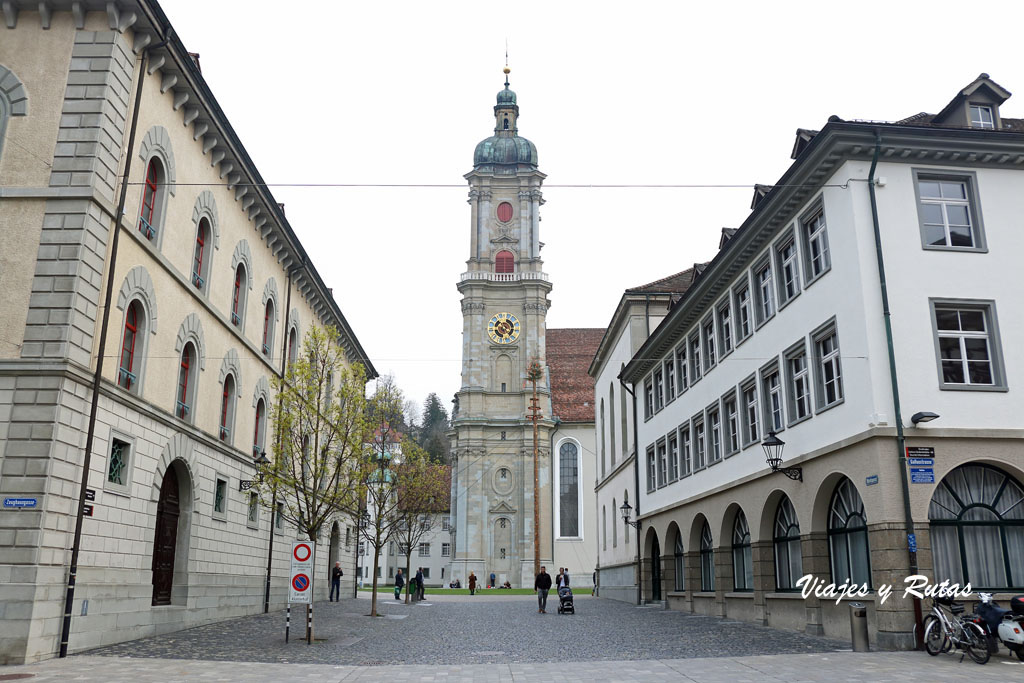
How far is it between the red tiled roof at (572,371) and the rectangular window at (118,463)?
206 feet

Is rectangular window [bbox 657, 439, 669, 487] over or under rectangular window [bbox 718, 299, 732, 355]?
under

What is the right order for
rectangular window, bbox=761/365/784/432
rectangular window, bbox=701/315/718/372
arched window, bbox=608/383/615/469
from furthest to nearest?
arched window, bbox=608/383/615/469 → rectangular window, bbox=701/315/718/372 → rectangular window, bbox=761/365/784/432

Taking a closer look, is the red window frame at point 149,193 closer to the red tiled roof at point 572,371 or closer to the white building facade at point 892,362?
the white building facade at point 892,362

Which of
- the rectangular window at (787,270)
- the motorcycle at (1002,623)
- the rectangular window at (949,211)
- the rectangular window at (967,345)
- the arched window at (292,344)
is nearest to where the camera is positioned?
the motorcycle at (1002,623)

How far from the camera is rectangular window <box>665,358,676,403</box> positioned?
3228cm

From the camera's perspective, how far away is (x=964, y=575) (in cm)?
1617

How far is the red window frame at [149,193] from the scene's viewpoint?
64.6 feet

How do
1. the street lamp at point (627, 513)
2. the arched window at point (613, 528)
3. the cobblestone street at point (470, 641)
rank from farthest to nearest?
1. the arched window at point (613, 528)
2. the street lamp at point (627, 513)
3. the cobblestone street at point (470, 641)

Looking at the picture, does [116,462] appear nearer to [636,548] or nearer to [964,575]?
[964,575]

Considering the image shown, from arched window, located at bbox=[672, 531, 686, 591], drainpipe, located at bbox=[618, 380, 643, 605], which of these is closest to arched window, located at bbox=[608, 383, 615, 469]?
drainpipe, located at bbox=[618, 380, 643, 605]

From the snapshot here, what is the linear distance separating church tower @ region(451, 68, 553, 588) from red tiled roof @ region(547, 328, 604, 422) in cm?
291

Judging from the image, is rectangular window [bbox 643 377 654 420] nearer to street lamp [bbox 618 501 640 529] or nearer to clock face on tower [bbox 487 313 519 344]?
street lamp [bbox 618 501 640 529]

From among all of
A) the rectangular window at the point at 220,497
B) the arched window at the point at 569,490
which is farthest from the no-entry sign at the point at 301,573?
the arched window at the point at 569,490

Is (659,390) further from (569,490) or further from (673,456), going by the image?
(569,490)
